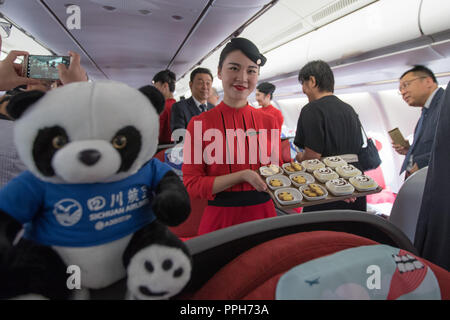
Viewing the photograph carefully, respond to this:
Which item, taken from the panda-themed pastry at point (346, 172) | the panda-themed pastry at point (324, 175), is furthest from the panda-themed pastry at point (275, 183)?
the panda-themed pastry at point (346, 172)

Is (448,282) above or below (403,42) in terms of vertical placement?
below

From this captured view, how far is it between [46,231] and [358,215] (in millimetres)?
841

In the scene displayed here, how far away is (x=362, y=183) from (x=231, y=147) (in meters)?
0.78

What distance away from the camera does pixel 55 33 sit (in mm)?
2938

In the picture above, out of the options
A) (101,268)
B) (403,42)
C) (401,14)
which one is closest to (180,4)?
(401,14)

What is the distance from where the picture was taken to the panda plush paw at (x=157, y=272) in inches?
15.9

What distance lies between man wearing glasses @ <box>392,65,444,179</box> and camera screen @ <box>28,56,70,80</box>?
8.85 ft

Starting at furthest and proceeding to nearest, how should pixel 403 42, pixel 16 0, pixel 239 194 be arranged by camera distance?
pixel 403 42, pixel 16 0, pixel 239 194

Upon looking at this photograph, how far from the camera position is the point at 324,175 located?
A: 1.30 meters

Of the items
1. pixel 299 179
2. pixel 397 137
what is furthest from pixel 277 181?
pixel 397 137

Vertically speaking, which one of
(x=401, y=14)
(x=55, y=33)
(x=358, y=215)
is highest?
(x=55, y=33)

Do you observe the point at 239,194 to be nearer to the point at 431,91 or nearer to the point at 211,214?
the point at 211,214

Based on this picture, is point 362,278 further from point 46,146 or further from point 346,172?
point 346,172

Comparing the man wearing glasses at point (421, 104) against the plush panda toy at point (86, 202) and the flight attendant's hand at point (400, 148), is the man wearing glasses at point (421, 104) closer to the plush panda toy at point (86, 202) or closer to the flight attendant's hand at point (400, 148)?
the flight attendant's hand at point (400, 148)
